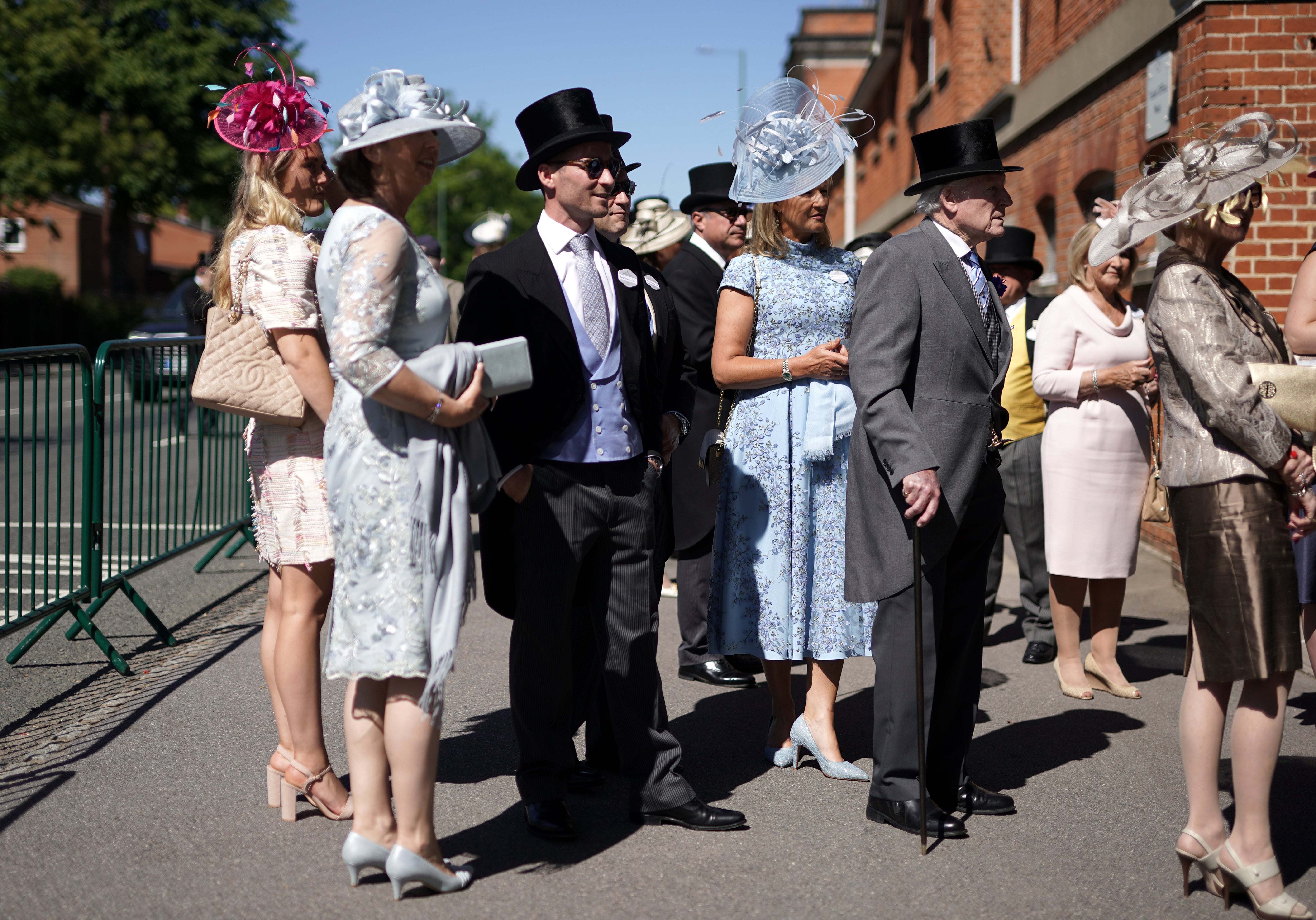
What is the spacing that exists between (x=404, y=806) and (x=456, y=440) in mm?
1002

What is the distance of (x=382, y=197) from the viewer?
3.26m

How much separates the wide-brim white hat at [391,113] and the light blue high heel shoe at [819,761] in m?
2.52

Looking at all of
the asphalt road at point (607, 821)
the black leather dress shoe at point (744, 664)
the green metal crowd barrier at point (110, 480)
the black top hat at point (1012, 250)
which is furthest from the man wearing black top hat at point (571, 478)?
the black top hat at point (1012, 250)

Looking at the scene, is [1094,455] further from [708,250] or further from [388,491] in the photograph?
[388,491]

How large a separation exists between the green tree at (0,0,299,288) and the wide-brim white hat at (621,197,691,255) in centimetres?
2905

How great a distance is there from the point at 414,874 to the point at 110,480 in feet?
13.5

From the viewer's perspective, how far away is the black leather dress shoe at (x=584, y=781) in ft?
14.2

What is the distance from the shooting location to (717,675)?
5820mm

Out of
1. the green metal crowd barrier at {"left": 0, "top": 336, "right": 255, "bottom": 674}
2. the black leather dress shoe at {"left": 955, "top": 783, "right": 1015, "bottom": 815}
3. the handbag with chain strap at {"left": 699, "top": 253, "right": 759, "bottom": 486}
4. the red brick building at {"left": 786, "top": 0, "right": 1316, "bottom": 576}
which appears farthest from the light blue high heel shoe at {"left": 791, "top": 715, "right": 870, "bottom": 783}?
the green metal crowd barrier at {"left": 0, "top": 336, "right": 255, "bottom": 674}

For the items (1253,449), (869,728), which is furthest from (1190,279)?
(869,728)

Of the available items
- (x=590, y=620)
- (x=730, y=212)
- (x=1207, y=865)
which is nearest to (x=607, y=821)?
(x=590, y=620)

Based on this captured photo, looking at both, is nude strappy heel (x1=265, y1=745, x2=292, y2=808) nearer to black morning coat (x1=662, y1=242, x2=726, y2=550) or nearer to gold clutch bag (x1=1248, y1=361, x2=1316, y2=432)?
black morning coat (x1=662, y1=242, x2=726, y2=550)

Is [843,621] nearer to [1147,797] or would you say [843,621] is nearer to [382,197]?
[1147,797]

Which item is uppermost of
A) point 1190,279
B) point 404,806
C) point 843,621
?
point 1190,279
